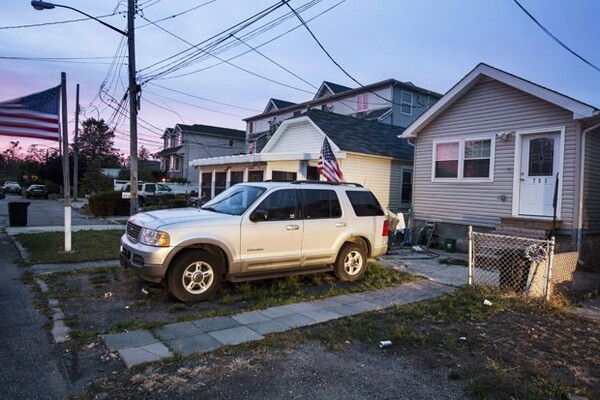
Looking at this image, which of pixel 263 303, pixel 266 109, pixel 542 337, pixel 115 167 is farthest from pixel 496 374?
pixel 115 167

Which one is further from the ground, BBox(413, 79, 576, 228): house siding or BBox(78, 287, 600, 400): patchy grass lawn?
BBox(413, 79, 576, 228): house siding

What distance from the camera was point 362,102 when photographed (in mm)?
36406

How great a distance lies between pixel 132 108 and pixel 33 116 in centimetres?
469

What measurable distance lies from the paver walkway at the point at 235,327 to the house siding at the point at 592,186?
5.98m

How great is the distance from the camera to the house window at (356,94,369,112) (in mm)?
36056

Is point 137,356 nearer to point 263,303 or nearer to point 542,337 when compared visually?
point 263,303

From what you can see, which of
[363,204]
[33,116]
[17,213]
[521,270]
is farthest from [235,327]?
[17,213]

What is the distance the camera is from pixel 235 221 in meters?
7.21

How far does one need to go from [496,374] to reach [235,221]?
4272 mm

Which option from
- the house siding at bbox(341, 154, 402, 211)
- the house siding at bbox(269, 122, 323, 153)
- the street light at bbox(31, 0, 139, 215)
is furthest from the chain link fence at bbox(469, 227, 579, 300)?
the street light at bbox(31, 0, 139, 215)

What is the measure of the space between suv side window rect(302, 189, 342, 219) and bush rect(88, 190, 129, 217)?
1825 centimetres

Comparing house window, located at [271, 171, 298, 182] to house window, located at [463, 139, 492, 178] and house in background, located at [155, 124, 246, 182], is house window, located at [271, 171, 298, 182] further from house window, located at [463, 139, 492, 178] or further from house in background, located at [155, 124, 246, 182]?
house in background, located at [155, 124, 246, 182]

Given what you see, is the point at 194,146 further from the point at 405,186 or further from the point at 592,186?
the point at 592,186

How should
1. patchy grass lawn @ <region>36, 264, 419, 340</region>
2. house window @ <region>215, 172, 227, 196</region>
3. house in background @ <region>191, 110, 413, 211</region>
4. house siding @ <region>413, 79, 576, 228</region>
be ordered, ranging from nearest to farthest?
patchy grass lawn @ <region>36, 264, 419, 340</region>, house siding @ <region>413, 79, 576, 228</region>, house in background @ <region>191, 110, 413, 211</region>, house window @ <region>215, 172, 227, 196</region>
